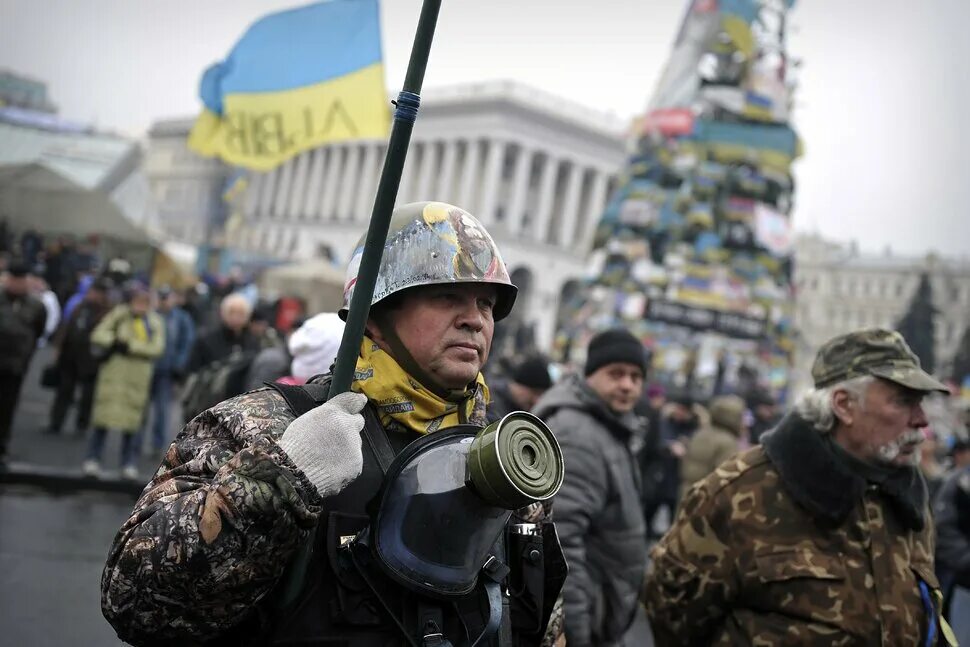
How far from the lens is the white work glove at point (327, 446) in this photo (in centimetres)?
170

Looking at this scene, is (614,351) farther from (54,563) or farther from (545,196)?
(545,196)

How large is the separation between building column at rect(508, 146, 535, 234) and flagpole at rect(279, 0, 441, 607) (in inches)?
2545

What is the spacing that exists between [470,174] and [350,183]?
13994mm

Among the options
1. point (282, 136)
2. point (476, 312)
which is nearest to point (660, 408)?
point (282, 136)

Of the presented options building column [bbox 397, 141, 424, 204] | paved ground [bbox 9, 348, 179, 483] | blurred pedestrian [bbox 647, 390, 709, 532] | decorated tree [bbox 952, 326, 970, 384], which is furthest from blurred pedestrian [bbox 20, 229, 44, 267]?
building column [bbox 397, 141, 424, 204]

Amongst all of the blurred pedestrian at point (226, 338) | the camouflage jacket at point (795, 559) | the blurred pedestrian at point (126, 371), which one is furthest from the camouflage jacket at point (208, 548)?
the blurred pedestrian at point (126, 371)

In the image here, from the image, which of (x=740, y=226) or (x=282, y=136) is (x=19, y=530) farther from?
(x=740, y=226)

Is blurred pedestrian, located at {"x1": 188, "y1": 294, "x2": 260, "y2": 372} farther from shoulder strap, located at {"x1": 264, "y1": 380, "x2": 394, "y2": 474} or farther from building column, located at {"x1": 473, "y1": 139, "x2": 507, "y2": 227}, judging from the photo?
building column, located at {"x1": 473, "y1": 139, "x2": 507, "y2": 227}

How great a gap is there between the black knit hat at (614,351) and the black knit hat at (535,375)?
1.65 m

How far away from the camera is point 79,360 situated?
35.0 feet

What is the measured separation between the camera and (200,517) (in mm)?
1654

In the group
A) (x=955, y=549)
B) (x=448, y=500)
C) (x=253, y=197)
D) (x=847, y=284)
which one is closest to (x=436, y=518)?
(x=448, y=500)

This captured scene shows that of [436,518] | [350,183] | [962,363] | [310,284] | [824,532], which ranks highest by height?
[350,183]

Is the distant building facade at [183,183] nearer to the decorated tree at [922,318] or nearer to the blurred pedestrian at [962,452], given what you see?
the decorated tree at [922,318]
